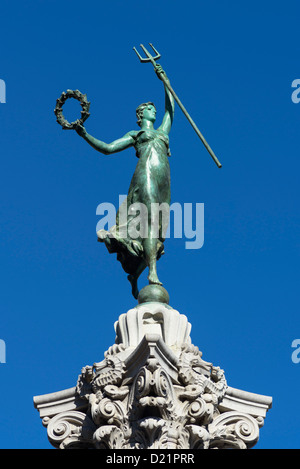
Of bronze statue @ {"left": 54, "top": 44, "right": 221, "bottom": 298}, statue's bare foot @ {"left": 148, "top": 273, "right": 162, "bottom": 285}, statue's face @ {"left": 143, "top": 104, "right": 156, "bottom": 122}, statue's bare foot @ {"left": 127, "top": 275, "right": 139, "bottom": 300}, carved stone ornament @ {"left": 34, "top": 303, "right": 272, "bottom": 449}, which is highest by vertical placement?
statue's face @ {"left": 143, "top": 104, "right": 156, "bottom": 122}

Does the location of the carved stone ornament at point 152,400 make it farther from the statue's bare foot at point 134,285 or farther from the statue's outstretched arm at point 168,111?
the statue's outstretched arm at point 168,111

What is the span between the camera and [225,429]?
1812 centimetres

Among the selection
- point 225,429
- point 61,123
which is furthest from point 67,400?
point 61,123

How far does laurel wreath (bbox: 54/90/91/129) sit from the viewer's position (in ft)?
66.1

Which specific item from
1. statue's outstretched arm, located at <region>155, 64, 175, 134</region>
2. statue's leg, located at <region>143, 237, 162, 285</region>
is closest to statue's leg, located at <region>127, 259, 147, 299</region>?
statue's leg, located at <region>143, 237, 162, 285</region>

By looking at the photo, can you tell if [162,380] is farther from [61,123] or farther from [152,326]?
[61,123]

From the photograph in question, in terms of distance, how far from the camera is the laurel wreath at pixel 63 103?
794 inches

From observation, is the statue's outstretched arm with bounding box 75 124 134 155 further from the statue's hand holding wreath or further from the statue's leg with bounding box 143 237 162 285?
the statue's leg with bounding box 143 237 162 285

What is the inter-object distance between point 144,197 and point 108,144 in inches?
55.9

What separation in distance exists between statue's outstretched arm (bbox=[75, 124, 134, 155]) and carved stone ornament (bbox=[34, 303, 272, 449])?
3.42 metres

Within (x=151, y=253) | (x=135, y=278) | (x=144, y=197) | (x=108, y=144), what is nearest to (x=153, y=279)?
(x=151, y=253)

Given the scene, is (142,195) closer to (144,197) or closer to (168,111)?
(144,197)

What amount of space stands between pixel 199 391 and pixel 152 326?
5.12ft
